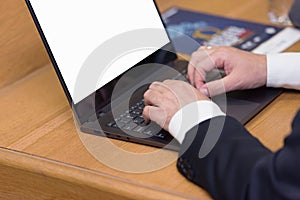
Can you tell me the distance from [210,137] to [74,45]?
323mm

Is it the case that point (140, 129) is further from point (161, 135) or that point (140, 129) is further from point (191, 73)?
point (191, 73)

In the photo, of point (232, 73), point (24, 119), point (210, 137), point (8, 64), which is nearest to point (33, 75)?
point (8, 64)

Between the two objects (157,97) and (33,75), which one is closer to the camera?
(157,97)

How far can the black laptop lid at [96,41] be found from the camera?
3.63ft

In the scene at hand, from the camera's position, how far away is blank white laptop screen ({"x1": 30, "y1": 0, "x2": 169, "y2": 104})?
111 cm

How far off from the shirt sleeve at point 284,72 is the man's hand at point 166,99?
0.18 m

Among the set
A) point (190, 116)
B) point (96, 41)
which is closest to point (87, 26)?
point (96, 41)

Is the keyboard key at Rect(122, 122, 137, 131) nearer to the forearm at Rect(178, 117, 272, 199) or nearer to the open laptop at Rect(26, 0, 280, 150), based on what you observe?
the open laptop at Rect(26, 0, 280, 150)

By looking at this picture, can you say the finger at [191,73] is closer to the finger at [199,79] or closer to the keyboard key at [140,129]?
the finger at [199,79]

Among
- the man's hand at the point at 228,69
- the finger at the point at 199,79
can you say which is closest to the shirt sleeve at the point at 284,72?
the man's hand at the point at 228,69

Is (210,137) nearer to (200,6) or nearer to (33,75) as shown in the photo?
(33,75)

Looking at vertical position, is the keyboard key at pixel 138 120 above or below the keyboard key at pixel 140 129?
above

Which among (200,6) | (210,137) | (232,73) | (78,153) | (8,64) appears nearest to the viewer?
(210,137)

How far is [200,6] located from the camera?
64.2 inches
